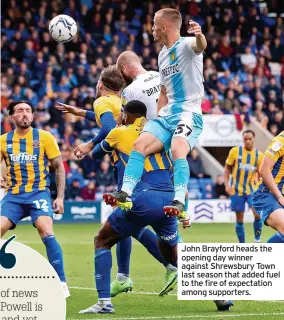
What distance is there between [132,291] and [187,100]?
8.64ft

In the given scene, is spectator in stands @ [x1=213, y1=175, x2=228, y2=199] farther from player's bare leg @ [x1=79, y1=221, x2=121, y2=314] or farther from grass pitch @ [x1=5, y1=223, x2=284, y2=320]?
player's bare leg @ [x1=79, y1=221, x2=121, y2=314]

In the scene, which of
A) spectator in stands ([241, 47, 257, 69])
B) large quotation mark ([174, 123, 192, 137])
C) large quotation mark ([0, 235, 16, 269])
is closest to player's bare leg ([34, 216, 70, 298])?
large quotation mark ([174, 123, 192, 137])

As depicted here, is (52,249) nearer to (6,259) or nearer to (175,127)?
(175,127)

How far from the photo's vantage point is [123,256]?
33.7 feet

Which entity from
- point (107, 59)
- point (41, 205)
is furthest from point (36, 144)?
point (107, 59)

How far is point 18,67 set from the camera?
2530 cm

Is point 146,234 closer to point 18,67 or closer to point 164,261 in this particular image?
point 164,261

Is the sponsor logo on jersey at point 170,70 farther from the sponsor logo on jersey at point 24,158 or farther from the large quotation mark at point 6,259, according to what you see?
the large quotation mark at point 6,259

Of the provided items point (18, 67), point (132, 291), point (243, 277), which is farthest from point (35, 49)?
point (243, 277)

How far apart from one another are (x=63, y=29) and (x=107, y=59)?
44.1ft

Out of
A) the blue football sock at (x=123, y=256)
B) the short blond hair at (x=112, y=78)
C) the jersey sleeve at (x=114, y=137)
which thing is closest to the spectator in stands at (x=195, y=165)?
the short blond hair at (x=112, y=78)

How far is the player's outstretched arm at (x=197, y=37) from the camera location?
8.30 m

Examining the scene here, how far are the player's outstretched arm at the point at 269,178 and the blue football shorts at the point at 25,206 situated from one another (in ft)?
7.56

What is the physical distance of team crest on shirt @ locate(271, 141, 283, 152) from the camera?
977 cm
